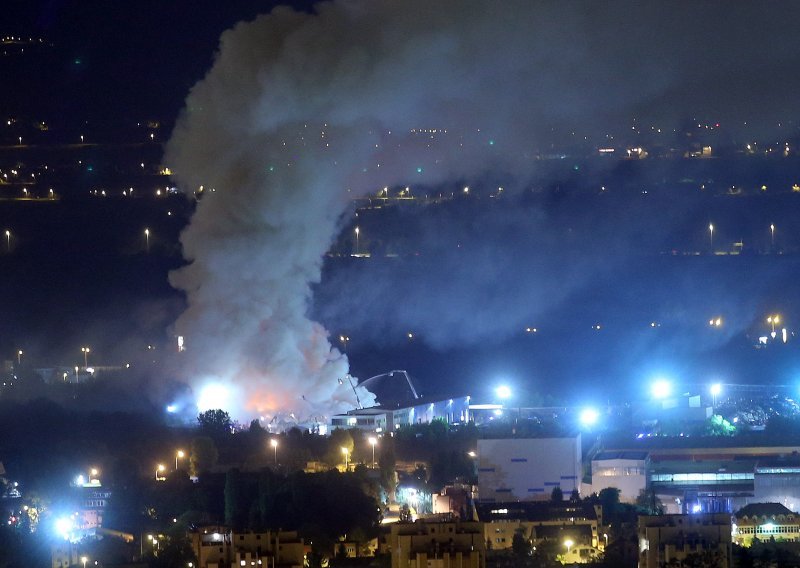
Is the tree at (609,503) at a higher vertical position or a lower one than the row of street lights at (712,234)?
lower

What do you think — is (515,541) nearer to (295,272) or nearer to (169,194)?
(295,272)

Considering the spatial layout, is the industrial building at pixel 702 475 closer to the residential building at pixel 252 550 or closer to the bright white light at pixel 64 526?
the residential building at pixel 252 550

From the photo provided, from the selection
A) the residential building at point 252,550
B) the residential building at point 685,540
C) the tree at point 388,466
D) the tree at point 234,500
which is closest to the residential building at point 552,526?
the residential building at point 685,540

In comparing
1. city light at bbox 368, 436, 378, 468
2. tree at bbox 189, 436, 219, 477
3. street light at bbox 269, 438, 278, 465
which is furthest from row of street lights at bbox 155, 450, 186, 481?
city light at bbox 368, 436, 378, 468

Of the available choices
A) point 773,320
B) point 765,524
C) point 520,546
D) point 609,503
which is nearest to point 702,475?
point 609,503

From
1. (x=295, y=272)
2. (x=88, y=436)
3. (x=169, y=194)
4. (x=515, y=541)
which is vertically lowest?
(x=515, y=541)

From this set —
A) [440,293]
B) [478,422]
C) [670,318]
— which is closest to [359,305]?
[440,293]
